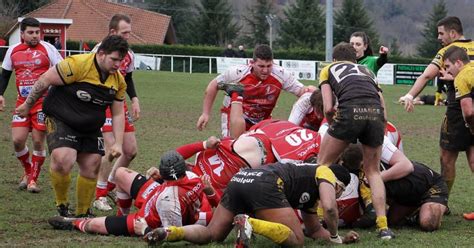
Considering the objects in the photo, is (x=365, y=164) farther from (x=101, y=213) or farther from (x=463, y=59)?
(x=101, y=213)

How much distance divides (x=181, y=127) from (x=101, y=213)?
9316 millimetres

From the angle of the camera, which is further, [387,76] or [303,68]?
[387,76]

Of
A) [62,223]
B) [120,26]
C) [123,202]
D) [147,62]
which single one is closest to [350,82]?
[123,202]

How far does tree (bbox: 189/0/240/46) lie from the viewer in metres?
73.6

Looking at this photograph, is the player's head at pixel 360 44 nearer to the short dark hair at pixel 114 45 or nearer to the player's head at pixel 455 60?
the player's head at pixel 455 60

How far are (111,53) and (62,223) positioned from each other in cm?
164

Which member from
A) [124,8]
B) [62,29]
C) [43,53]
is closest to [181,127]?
[43,53]

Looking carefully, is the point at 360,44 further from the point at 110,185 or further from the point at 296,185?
the point at 296,185

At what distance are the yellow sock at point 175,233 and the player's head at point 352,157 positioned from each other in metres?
1.89

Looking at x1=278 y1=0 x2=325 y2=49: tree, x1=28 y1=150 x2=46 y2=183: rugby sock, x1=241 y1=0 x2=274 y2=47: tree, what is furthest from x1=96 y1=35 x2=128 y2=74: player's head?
x1=241 y1=0 x2=274 y2=47: tree

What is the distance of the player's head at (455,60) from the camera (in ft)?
27.4

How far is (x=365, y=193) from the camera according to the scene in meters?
7.90

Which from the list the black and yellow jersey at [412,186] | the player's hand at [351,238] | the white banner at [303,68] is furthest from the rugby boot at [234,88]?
the white banner at [303,68]

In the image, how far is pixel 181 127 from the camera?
703 inches
